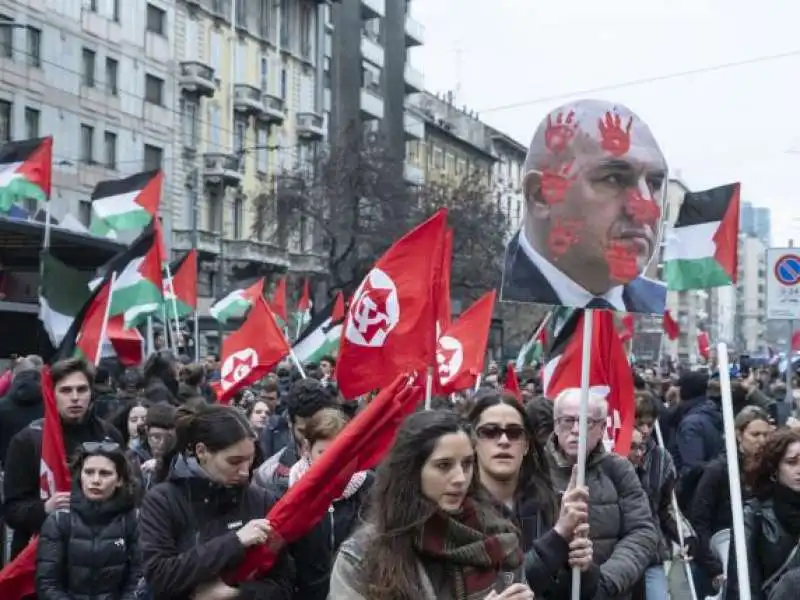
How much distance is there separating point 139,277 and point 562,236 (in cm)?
902

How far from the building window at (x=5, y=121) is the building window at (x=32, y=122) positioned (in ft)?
3.17

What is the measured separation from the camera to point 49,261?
12.1 meters

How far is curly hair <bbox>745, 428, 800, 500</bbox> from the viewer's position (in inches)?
221

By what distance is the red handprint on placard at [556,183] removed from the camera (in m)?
4.98

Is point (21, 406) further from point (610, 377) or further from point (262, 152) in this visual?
point (262, 152)

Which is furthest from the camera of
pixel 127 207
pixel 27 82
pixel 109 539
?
pixel 27 82

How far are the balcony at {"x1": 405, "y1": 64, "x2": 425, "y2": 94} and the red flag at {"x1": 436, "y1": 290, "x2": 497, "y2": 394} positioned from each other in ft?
209

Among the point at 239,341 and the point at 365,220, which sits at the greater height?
the point at 365,220

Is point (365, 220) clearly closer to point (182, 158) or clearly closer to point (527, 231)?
point (182, 158)

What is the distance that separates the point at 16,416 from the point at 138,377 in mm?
3393

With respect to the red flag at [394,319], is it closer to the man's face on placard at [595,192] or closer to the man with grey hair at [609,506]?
the man with grey hair at [609,506]

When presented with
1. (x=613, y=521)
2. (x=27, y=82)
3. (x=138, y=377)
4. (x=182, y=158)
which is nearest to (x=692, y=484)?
(x=613, y=521)

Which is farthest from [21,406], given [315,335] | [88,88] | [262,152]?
[262,152]

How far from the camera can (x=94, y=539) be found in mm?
6094
